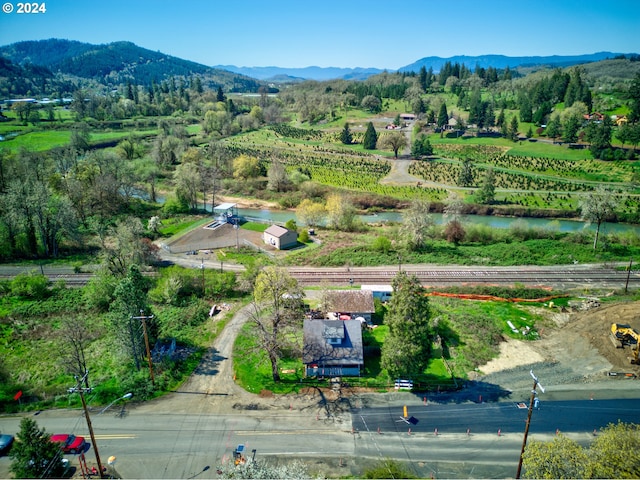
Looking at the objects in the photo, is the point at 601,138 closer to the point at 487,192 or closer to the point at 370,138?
the point at 487,192

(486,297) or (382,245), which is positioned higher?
(382,245)

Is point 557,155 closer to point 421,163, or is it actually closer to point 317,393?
point 421,163

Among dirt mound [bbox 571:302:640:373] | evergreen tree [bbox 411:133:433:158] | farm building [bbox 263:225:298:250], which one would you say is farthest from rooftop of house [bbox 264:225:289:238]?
evergreen tree [bbox 411:133:433:158]

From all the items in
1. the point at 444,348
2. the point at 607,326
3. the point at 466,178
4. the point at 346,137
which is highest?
the point at 346,137

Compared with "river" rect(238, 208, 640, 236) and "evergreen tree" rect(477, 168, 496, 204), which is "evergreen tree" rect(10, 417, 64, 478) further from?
"evergreen tree" rect(477, 168, 496, 204)

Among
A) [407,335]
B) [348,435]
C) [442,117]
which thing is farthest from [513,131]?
[348,435]

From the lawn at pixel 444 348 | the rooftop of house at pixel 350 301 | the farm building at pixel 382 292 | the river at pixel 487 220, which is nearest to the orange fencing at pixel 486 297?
the lawn at pixel 444 348
